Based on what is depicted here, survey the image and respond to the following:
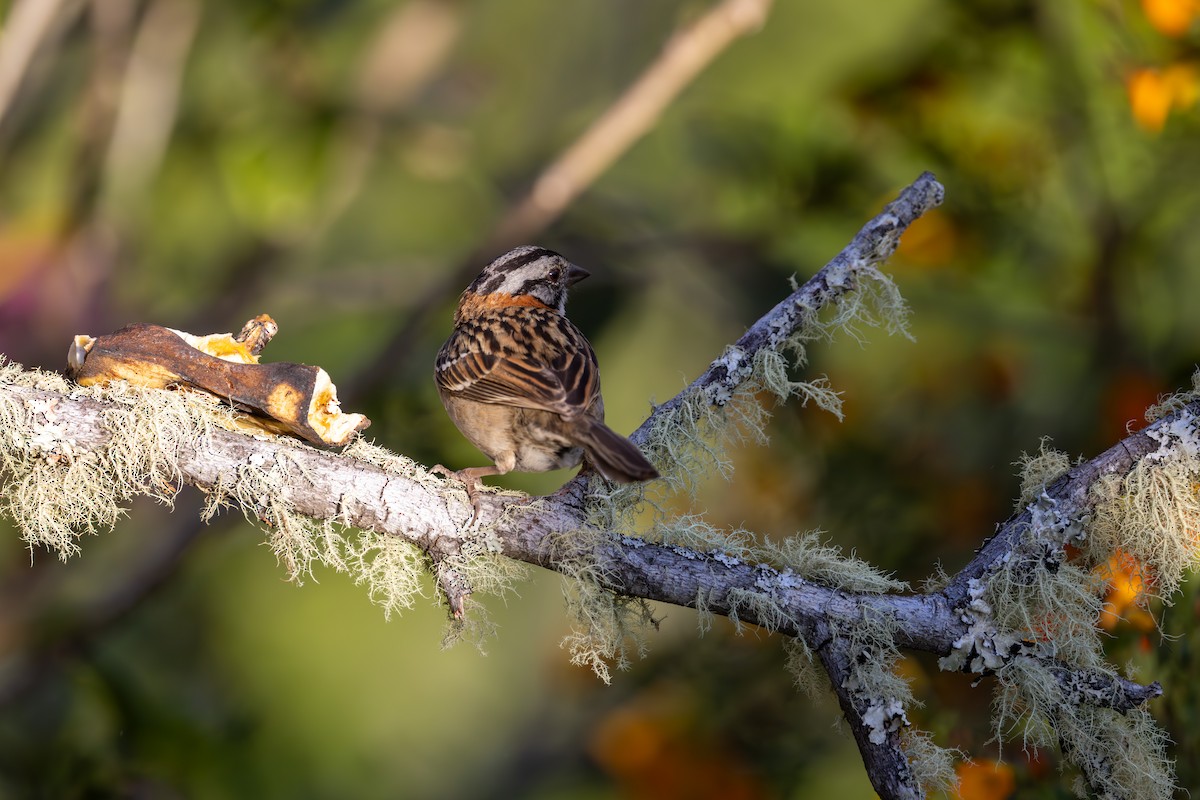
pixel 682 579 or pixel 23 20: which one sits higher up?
pixel 23 20

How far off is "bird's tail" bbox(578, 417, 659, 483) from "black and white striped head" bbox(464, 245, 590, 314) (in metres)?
1.44

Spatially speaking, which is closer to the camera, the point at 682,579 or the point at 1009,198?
the point at 682,579

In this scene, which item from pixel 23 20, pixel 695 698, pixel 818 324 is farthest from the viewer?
pixel 695 698

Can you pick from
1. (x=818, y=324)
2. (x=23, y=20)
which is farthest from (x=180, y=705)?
(x=818, y=324)

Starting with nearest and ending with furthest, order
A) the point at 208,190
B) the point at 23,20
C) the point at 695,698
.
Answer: the point at 23,20 < the point at 695,698 < the point at 208,190

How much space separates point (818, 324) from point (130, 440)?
1.49 m

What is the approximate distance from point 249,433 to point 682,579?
0.95 metres

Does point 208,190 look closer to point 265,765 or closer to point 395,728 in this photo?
point 265,765

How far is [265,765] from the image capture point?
4.42m

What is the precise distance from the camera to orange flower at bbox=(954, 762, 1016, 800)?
2797 mm

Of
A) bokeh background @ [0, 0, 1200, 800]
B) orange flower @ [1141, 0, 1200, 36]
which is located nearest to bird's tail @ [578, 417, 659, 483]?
bokeh background @ [0, 0, 1200, 800]

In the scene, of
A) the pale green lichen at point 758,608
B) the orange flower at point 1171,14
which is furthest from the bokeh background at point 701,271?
the pale green lichen at point 758,608

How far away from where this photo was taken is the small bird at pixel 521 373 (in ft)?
10.9

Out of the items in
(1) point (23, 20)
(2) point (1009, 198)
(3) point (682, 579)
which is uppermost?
(1) point (23, 20)
